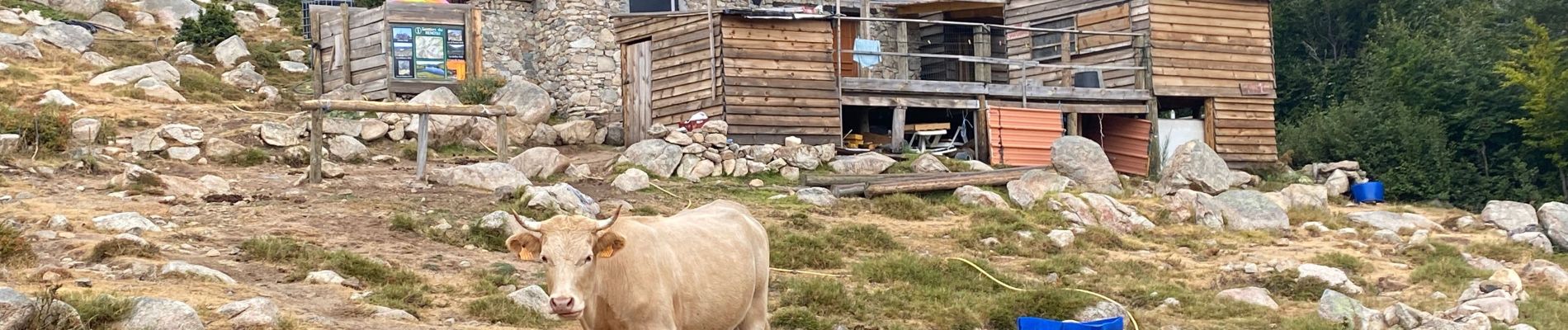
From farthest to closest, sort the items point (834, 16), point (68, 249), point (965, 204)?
point (834, 16) < point (965, 204) < point (68, 249)

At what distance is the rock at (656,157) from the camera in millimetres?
23438

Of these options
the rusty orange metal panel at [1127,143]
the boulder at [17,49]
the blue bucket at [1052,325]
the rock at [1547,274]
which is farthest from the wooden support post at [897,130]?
the boulder at [17,49]

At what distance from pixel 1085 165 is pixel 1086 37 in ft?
19.9

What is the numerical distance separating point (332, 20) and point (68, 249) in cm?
1721

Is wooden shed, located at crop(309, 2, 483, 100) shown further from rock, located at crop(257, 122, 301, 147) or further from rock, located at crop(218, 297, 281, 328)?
rock, located at crop(218, 297, 281, 328)

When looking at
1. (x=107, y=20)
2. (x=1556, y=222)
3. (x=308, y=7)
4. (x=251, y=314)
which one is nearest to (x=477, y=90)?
(x=308, y=7)

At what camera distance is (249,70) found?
3105cm

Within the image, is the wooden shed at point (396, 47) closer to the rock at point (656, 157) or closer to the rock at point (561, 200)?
the rock at point (656, 157)

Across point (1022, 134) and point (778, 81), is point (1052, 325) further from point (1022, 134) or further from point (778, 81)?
point (1022, 134)

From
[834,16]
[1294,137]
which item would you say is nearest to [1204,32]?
[1294,137]

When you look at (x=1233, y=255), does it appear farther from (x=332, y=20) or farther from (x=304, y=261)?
(x=332, y=20)

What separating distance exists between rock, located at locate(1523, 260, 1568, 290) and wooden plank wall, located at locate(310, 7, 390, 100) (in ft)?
63.9

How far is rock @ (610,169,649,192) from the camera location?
21734 mm

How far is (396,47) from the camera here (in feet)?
95.5
